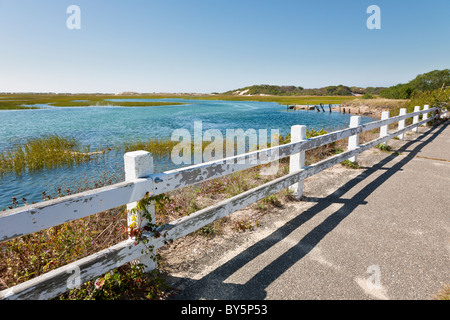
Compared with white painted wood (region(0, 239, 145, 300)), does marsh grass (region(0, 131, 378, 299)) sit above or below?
below

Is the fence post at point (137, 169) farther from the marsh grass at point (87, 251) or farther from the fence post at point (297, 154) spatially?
the fence post at point (297, 154)

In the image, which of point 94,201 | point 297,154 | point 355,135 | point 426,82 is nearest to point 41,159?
point 297,154

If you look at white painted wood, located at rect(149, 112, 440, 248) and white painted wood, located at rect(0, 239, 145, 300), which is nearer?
white painted wood, located at rect(0, 239, 145, 300)

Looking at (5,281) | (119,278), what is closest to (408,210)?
(119,278)

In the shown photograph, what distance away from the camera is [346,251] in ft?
12.0

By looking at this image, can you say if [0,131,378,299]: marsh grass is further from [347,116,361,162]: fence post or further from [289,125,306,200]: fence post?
[347,116,361,162]: fence post

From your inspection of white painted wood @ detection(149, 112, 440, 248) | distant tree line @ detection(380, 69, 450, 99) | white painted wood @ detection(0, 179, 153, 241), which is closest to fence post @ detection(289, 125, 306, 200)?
white painted wood @ detection(149, 112, 440, 248)

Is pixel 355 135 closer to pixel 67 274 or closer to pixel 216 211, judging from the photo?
pixel 216 211

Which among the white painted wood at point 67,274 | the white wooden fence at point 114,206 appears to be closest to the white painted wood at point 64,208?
the white wooden fence at point 114,206

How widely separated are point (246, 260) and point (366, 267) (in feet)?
4.89

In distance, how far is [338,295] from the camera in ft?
9.28

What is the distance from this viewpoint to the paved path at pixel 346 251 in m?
2.94

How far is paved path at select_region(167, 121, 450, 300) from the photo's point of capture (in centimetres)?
294
